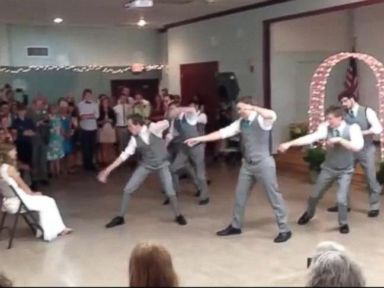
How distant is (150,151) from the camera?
6.81m

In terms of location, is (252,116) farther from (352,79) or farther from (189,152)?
(352,79)

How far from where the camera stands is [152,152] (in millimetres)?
6812

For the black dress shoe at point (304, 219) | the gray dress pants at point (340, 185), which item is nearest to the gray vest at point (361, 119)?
the gray dress pants at point (340, 185)

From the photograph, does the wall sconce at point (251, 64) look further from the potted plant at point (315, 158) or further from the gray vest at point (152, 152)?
the gray vest at point (152, 152)

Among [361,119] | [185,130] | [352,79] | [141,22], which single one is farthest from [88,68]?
[361,119]

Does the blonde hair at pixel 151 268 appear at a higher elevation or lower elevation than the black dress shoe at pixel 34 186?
higher

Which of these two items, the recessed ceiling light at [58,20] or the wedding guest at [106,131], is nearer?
the wedding guest at [106,131]

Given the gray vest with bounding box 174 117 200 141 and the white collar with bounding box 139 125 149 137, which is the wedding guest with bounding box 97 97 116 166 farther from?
the white collar with bounding box 139 125 149 137

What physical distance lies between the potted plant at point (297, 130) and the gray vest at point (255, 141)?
4903mm

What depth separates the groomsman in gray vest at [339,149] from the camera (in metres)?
6.05

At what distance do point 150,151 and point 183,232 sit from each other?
0.89m

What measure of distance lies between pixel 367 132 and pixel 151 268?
5.01 metres

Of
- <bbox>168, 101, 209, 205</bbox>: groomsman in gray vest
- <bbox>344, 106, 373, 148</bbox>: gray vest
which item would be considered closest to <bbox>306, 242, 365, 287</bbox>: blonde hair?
<bbox>344, 106, 373, 148</bbox>: gray vest

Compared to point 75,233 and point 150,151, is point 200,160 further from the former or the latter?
point 75,233
